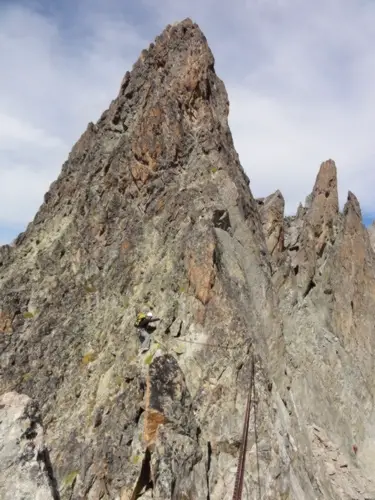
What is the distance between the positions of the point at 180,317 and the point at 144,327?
6.14ft

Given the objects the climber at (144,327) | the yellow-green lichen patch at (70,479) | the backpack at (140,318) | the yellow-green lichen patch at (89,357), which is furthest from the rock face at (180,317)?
the backpack at (140,318)

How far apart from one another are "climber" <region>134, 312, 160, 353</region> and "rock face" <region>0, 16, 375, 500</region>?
40 cm

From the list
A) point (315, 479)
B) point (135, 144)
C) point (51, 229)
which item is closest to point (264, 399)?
point (315, 479)

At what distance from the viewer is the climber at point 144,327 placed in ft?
73.0

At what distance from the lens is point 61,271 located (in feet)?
100

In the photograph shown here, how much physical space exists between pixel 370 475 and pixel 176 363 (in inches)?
868

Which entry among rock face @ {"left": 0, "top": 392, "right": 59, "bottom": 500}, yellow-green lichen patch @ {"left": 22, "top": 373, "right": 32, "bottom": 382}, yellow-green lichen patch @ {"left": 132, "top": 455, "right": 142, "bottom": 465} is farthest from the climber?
rock face @ {"left": 0, "top": 392, "right": 59, "bottom": 500}

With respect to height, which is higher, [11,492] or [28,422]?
[28,422]

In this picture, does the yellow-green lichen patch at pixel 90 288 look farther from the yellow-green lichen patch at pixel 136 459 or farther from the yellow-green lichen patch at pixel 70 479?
the yellow-green lichen patch at pixel 136 459

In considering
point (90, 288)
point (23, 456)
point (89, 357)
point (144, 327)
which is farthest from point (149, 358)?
point (23, 456)

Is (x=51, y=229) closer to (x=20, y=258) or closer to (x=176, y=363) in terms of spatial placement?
(x=20, y=258)

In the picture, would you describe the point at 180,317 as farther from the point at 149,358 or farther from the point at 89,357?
the point at 89,357

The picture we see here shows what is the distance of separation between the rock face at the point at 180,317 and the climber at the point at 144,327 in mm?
400

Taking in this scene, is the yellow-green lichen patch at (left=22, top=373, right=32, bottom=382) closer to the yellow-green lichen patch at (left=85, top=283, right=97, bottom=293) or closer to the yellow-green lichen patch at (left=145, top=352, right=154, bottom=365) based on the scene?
the yellow-green lichen patch at (left=85, top=283, right=97, bottom=293)
